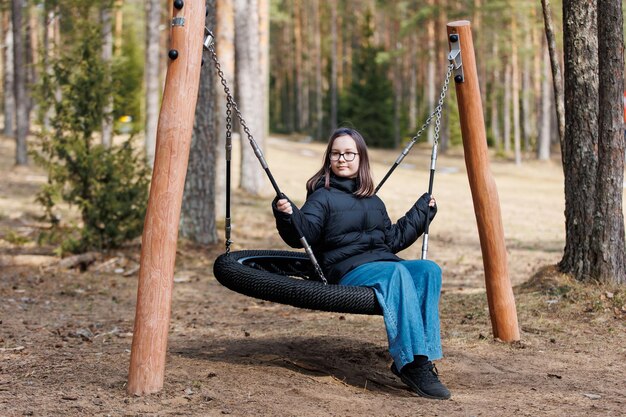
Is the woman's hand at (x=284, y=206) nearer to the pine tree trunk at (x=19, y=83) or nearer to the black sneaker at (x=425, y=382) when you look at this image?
the black sneaker at (x=425, y=382)

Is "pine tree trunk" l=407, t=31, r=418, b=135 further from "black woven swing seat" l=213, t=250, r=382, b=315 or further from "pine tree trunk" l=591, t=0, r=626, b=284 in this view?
"black woven swing seat" l=213, t=250, r=382, b=315

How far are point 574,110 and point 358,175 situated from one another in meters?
2.35

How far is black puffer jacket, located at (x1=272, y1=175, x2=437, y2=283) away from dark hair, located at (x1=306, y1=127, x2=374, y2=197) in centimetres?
4

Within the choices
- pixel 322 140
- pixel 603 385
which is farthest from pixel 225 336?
pixel 322 140

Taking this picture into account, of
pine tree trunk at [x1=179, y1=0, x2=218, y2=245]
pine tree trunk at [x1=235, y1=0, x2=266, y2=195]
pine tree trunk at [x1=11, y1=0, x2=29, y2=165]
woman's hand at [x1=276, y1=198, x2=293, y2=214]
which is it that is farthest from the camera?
pine tree trunk at [x1=11, y1=0, x2=29, y2=165]

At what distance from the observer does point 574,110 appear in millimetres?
6207

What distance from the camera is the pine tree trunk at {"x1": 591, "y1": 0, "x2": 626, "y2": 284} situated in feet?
19.3

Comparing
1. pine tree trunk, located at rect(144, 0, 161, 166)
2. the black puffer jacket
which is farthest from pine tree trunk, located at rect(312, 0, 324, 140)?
the black puffer jacket

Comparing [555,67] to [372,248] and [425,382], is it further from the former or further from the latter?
[425,382]

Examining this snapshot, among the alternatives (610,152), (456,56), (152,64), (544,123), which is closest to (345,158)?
(456,56)

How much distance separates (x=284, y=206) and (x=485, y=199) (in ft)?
5.69

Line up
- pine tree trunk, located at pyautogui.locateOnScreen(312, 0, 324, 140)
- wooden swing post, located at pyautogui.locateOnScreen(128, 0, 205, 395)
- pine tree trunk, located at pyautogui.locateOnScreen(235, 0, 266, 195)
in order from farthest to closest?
pine tree trunk, located at pyautogui.locateOnScreen(312, 0, 324, 140), pine tree trunk, located at pyautogui.locateOnScreen(235, 0, 266, 195), wooden swing post, located at pyautogui.locateOnScreen(128, 0, 205, 395)

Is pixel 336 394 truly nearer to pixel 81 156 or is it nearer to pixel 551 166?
pixel 81 156

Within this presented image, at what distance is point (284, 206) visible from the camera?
14.2 ft
